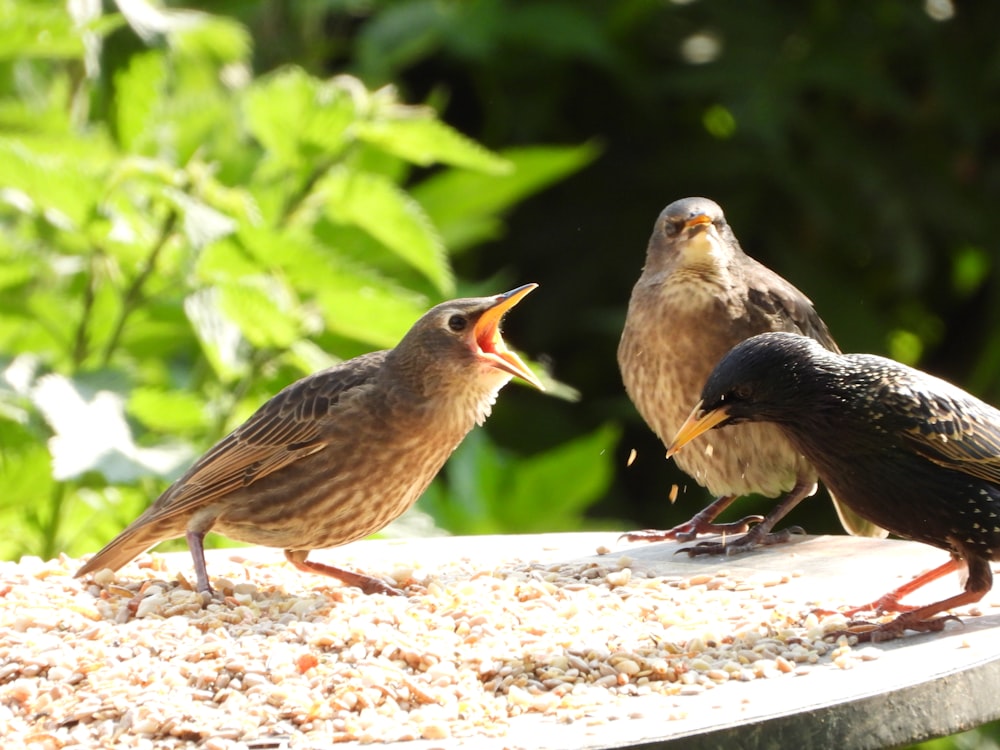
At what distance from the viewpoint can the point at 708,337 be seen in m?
3.95

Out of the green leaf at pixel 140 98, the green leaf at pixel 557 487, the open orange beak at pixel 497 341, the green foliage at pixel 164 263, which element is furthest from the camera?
the green leaf at pixel 557 487

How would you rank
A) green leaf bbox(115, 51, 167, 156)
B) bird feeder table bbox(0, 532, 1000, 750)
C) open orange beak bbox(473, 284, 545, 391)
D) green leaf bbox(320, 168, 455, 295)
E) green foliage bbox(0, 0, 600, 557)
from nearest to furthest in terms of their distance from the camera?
bird feeder table bbox(0, 532, 1000, 750), open orange beak bbox(473, 284, 545, 391), green foliage bbox(0, 0, 600, 557), green leaf bbox(320, 168, 455, 295), green leaf bbox(115, 51, 167, 156)

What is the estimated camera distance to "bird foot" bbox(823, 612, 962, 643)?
2824mm

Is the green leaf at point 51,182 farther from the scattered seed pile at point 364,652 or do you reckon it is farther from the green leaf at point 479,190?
the green leaf at point 479,190

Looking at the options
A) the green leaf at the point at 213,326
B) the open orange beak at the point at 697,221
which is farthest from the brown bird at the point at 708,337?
the green leaf at the point at 213,326

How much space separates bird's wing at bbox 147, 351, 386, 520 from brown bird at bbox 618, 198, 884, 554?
34.9 inches

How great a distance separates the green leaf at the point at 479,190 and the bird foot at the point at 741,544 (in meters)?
2.32


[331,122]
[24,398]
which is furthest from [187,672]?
[331,122]

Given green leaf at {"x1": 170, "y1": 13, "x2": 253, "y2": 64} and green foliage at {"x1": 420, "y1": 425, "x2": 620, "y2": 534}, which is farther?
green foliage at {"x1": 420, "y1": 425, "x2": 620, "y2": 534}

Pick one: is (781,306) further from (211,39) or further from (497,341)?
(211,39)

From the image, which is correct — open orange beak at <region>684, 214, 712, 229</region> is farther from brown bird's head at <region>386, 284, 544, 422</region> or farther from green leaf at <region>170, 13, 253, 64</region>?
green leaf at <region>170, 13, 253, 64</region>

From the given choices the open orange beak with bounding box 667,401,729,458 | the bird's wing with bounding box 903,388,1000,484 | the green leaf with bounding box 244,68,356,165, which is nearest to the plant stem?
the green leaf with bounding box 244,68,356,165

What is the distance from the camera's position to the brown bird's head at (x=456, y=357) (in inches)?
134

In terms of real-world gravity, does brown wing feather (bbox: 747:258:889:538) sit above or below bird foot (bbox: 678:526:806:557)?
above
